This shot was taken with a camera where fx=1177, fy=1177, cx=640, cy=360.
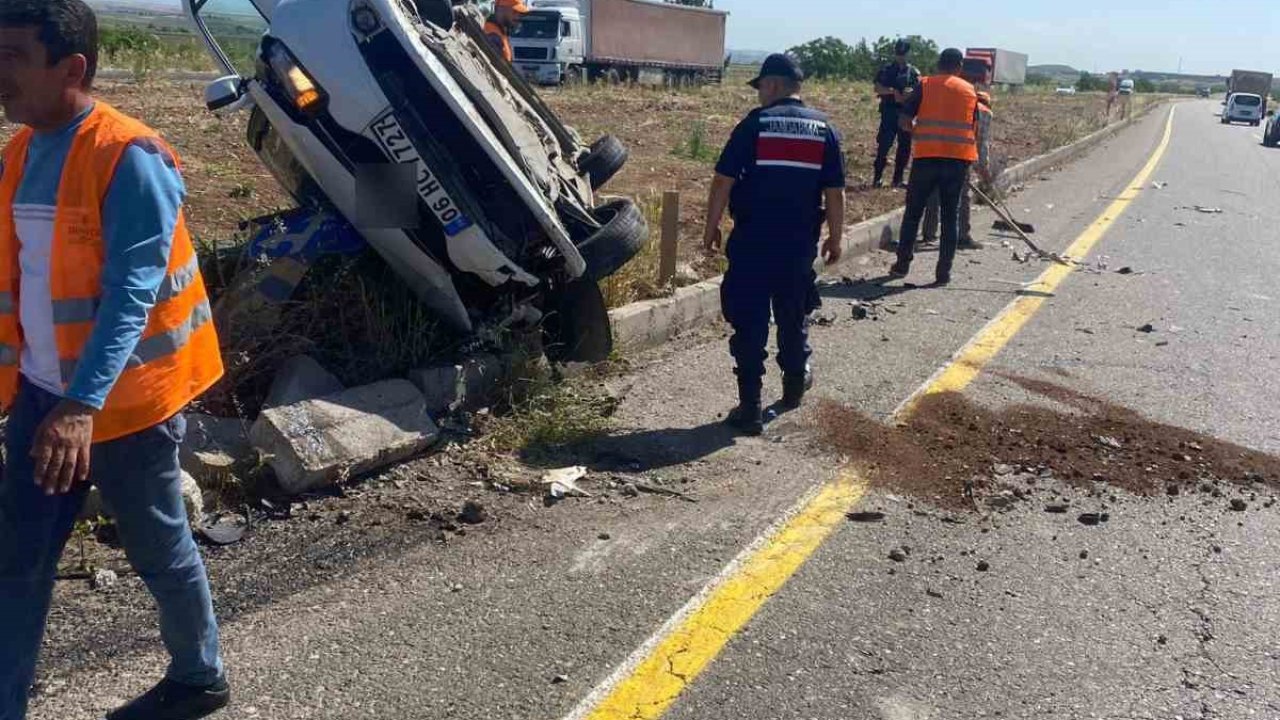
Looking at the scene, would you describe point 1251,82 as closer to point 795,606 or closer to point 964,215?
point 964,215

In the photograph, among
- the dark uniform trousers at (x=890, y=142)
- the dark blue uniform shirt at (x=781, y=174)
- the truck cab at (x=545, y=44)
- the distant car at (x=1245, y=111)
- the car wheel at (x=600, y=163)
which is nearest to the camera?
the dark blue uniform shirt at (x=781, y=174)

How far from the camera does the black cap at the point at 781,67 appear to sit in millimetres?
5555

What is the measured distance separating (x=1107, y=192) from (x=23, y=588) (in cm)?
1715

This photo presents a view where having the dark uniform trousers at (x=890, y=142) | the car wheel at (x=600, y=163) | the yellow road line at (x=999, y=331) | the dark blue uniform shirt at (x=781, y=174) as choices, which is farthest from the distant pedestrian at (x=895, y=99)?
the dark blue uniform shirt at (x=781, y=174)

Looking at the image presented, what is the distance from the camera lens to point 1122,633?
3703mm

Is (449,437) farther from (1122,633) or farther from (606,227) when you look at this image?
(1122,633)

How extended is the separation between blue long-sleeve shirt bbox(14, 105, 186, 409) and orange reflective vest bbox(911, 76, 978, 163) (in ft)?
24.9

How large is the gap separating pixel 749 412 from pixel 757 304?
20.4 inches

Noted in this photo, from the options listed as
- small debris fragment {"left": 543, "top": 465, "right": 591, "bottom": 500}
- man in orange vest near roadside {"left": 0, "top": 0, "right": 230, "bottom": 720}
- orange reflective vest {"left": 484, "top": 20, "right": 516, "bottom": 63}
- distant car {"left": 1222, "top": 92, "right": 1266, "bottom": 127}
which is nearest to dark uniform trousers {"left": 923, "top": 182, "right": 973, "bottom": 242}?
orange reflective vest {"left": 484, "top": 20, "right": 516, "bottom": 63}

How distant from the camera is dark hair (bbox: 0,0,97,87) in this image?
8.14 feet

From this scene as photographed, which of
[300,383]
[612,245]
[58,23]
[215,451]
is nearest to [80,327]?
[58,23]

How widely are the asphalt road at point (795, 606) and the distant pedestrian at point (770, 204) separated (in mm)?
428

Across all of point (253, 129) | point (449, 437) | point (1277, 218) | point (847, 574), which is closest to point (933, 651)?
point (847, 574)

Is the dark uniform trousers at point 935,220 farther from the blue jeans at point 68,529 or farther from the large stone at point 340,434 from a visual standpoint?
the blue jeans at point 68,529
